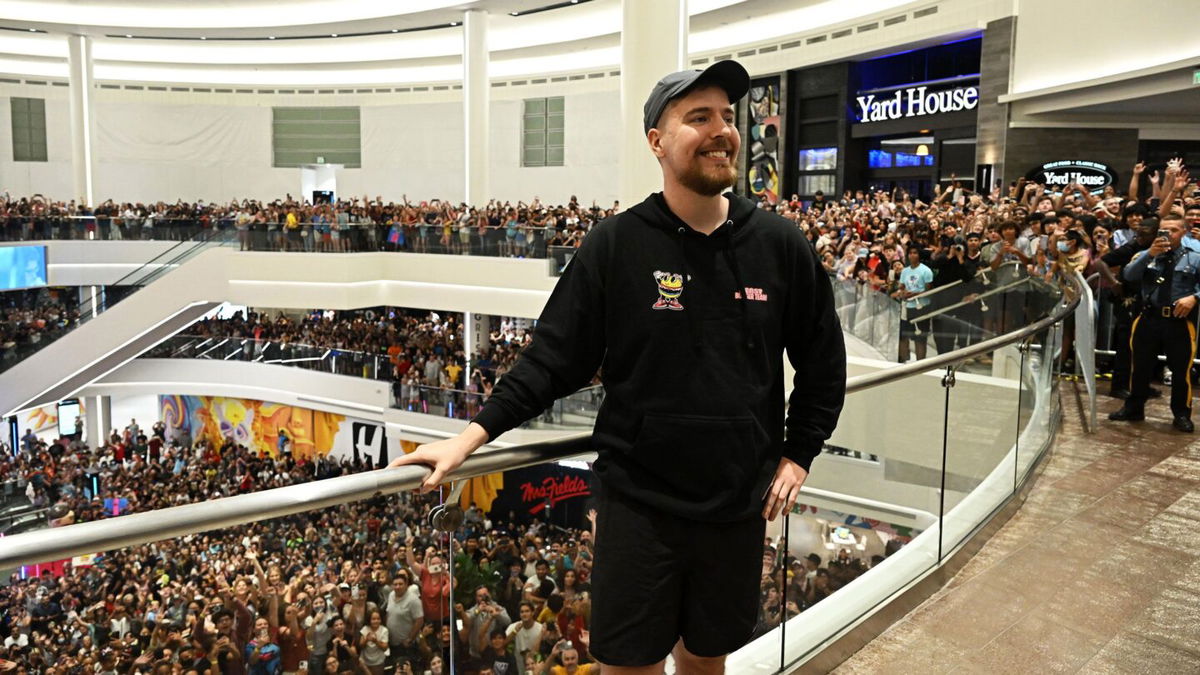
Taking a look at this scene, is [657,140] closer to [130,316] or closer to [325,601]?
[325,601]

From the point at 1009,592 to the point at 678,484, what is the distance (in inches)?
104

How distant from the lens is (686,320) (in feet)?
6.75

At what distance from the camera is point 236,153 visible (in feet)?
130

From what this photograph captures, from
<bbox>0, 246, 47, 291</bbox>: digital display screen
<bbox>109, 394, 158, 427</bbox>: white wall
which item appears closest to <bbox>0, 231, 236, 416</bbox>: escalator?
<bbox>0, 246, 47, 291</bbox>: digital display screen

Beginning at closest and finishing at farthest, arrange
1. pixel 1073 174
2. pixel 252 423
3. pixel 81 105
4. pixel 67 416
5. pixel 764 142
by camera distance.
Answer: pixel 1073 174 → pixel 252 423 → pixel 764 142 → pixel 81 105 → pixel 67 416

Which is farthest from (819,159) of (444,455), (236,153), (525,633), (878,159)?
(444,455)

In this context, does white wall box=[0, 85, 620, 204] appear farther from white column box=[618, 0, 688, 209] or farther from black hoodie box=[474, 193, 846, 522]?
black hoodie box=[474, 193, 846, 522]

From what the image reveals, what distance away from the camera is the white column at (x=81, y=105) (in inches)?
1200

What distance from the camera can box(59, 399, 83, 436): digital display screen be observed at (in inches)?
1266

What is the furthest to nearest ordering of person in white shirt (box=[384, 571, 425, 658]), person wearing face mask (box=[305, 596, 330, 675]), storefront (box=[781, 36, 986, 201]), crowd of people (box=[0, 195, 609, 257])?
1. storefront (box=[781, 36, 986, 201])
2. crowd of people (box=[0, 195, 609, 257])
3. person in white shirt (box=[384, 571, 425, 658])
4. person wearing face mask (box=[305, 596, 330, 675])

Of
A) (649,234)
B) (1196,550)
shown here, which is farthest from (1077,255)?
(649,234)

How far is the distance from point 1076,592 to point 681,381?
2902mm

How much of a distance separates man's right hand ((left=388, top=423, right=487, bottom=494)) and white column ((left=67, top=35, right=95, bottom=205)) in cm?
3378

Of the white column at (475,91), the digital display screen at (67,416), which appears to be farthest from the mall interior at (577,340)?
the digital display screen at (67,416)
